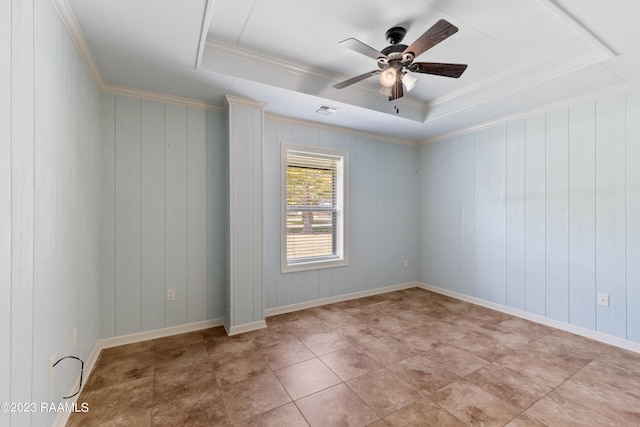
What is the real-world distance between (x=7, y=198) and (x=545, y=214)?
4432 mm

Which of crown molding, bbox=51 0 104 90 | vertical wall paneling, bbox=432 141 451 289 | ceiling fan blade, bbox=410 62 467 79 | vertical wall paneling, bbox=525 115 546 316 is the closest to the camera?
crown molding, bbox=51 0 104 90

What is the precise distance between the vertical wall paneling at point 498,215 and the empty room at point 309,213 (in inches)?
1.1

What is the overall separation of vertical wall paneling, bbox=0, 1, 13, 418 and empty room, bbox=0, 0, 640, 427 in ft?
0.03

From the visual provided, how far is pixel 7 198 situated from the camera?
1094 mm

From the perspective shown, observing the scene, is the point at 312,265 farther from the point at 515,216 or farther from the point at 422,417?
the point at 515,216

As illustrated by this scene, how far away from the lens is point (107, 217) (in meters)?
2.62

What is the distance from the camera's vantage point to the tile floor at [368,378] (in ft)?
5.72

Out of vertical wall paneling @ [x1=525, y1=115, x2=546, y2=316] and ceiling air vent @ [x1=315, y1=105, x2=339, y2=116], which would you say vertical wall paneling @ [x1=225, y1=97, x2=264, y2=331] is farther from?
vertical wall paneling @ [x1=525, y1=115, x2=546, y2=316]

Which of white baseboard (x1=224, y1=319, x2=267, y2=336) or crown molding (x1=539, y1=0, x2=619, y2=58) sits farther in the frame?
white baseboard (x1=224, y1=319, x2=267, y2=336)

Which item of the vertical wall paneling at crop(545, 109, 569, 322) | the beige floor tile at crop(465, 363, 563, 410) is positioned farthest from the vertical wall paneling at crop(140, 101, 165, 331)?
the vertical wall paneling at crop(545, 109, 569, 322)

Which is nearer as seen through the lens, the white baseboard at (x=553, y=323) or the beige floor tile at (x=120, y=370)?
the beige floor tile at (x=120, y=370)

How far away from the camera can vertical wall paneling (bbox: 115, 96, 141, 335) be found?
267cm

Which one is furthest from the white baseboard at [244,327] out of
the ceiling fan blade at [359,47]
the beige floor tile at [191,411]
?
the ceiling fan blade at [359,47]

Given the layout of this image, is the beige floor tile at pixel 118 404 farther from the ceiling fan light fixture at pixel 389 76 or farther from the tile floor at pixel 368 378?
the ceiling fan light fixture at pixel 389 76
